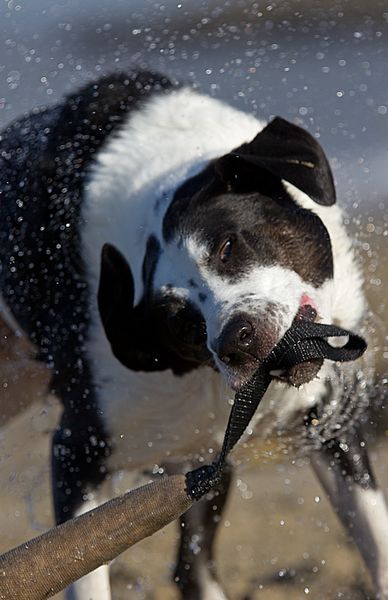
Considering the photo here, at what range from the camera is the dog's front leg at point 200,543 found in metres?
3.69

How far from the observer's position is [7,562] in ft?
6.85

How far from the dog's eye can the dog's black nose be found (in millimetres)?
298

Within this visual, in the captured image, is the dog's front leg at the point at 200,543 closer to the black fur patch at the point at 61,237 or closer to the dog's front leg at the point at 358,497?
the dog's front leg at the point at 358,497

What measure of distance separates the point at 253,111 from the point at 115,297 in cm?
130

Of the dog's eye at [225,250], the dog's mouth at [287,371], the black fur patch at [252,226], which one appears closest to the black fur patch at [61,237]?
the black fur patch at [252,226]

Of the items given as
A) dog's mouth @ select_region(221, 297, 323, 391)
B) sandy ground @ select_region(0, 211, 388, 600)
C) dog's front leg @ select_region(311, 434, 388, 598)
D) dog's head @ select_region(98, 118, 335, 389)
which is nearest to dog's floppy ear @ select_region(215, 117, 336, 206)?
dog's head @ select_region(98, 118, 335, 389)

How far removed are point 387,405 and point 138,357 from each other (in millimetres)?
1181

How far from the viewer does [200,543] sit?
3789 millimetres

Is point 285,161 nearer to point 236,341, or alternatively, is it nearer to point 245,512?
point 236,341

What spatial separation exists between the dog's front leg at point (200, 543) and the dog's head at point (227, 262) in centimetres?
72

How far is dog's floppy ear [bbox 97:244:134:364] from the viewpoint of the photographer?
3.09 meters

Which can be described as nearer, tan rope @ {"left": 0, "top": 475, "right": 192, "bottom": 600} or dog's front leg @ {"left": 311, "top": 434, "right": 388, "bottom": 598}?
tan rope @ {"left": 0, "top": 475, "right": 192, "bottom": 600}

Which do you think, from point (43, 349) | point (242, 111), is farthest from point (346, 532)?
point (242, 111)

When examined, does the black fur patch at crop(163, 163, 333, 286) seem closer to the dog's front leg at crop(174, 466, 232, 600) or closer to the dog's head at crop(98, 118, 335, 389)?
the dog's head at crop(98, 118, 335, 389)
